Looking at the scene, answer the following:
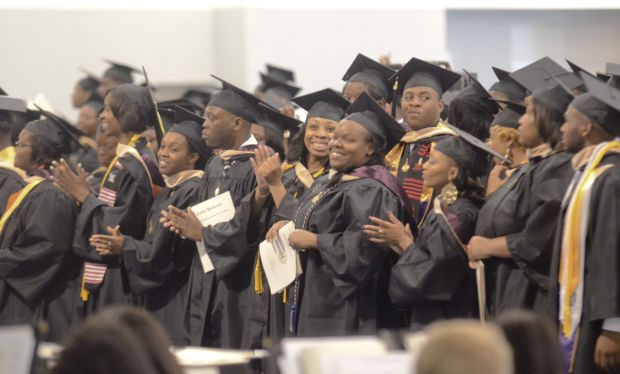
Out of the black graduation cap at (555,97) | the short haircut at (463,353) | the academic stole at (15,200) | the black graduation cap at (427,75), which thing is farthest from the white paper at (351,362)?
the academic stole at (15,200)

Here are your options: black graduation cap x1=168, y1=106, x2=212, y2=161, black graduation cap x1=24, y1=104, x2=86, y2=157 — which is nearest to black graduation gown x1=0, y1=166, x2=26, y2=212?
black graduation cap x1=24, y1=104, x2=86, y2=157

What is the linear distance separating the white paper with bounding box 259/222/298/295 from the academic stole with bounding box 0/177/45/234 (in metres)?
2.01

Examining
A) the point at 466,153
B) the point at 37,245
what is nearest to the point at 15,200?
the point at 37,245

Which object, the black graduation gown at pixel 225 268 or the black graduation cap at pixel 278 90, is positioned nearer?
the black graduation gown at pixel 225 268

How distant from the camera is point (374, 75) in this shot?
6254 mm

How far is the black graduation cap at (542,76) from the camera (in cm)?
500

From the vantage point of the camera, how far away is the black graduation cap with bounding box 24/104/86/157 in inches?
256

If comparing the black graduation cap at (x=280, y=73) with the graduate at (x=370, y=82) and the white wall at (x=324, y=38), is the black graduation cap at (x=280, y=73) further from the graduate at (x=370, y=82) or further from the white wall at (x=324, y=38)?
the graduate at (x=370, y=82)

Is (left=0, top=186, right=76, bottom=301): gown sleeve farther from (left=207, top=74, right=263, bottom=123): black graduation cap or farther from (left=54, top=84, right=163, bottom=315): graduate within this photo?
(left=207, top=74, right=263, bottom=123): black graduation cap

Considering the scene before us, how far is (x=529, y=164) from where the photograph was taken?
173 inches

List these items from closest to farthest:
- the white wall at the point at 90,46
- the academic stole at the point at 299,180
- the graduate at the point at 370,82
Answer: the academic stole at the point at 299,180 < the graduate at the point at 370,82 < the white wall at the point at 90,46

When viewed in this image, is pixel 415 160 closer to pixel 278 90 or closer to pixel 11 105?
pixel 11 105

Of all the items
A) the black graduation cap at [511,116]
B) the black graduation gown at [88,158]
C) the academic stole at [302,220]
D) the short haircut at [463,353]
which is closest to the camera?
the short haircut at [463,353]

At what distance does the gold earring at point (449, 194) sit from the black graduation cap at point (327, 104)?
3.40ft
